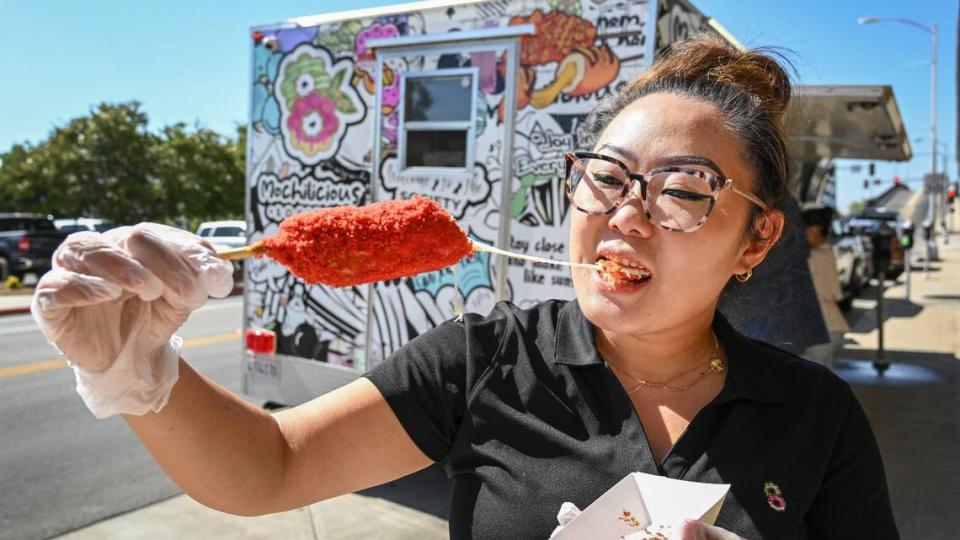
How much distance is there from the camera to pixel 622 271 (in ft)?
5.03

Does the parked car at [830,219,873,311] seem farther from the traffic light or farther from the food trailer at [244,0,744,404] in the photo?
the food trailer at [244,0,744,404]

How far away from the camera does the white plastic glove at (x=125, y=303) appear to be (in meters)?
1.15

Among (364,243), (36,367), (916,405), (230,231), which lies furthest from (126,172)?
(364,243)

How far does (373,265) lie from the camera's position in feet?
5.14

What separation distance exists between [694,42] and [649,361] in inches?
35.0

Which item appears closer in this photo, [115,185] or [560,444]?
[560,444]

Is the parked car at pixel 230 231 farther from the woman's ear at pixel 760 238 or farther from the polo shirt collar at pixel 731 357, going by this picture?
the woman's ear at pixel 760 238

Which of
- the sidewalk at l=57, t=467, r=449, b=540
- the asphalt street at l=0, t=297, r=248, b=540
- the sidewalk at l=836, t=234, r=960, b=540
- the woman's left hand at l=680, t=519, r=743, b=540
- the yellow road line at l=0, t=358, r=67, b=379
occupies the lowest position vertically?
the yellow road line at l=0, t=358, r=67, b=379

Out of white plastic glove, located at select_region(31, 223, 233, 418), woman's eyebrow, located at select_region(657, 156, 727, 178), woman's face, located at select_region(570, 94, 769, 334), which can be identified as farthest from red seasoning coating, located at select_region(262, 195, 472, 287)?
woman's eyebrow, located at select_region(657, 156, 727, 178)

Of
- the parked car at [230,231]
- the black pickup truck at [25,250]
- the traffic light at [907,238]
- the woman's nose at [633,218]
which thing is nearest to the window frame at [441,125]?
the parked car at [230,231]

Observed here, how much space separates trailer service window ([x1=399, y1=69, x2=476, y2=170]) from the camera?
14.5 ft

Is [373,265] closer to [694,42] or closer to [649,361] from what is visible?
[649,361]

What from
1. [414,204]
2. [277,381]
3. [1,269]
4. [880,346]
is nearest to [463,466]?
[414,204]

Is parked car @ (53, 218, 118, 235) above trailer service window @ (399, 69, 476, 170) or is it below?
below
